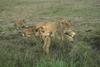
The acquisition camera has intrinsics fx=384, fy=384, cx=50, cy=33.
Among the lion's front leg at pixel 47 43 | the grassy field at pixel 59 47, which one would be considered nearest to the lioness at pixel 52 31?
the lion's front leg at pixel 47 43

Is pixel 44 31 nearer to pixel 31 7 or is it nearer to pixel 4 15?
pixel 4 15

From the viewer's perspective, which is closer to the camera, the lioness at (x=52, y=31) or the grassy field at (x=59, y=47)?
the grassy field at (x=59, y=47)

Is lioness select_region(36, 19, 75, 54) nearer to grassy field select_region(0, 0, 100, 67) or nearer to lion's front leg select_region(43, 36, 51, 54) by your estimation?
lion's front leg select_region(43, 36, 51, 54)

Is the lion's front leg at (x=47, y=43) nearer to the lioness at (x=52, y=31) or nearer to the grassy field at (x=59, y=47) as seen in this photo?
the lioness at (x=52, y=31)

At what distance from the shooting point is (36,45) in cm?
761

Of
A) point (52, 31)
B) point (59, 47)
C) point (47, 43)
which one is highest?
point (52, 31)

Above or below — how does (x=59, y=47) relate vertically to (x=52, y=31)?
below

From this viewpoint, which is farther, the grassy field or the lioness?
the lioness

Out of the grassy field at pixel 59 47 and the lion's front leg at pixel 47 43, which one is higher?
the lion's front leg at pixel 47 43

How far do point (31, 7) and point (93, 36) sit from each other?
507cm

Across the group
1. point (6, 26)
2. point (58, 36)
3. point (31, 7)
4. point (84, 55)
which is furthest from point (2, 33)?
point (31, 7)

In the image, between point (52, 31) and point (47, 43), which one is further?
point (52, 31)

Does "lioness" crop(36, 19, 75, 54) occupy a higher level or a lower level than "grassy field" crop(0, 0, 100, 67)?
higher

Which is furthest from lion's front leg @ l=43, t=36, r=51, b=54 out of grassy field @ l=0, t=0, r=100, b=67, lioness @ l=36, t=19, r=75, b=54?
grassy field @ l=0, t=0, r=100, b=67
